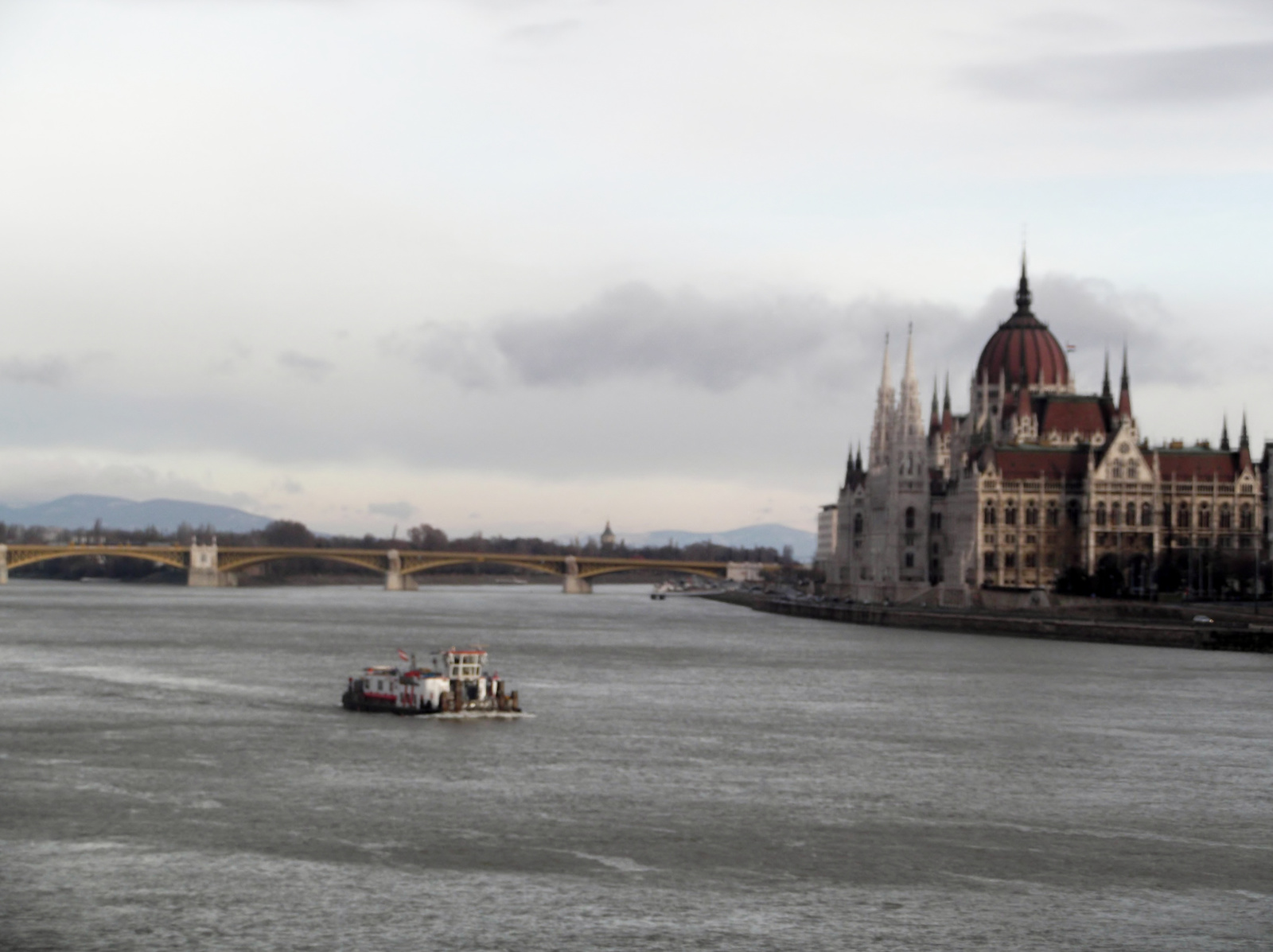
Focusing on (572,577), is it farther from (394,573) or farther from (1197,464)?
(1197,464)

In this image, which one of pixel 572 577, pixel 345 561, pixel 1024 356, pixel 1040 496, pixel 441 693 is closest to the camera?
pixel 441 693

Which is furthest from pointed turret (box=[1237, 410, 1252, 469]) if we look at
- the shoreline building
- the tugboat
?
the tugboat

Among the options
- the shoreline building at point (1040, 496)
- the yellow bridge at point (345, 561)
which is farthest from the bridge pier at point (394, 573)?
the shoreline building at point (1040, 496)

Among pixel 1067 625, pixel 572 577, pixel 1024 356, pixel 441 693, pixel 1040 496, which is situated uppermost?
pixel 1024 356

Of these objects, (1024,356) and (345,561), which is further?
(345,561)

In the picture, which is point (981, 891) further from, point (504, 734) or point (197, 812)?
point (504, 734)

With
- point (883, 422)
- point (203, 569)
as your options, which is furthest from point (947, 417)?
point (203, 569)

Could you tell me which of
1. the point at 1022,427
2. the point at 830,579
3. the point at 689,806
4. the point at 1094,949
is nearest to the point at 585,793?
the point at 689,806

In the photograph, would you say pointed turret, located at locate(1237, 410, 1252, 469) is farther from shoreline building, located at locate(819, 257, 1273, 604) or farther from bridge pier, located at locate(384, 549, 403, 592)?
bridge pier, located at locate(384, 549, 403, 592)
